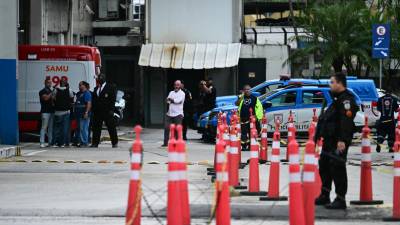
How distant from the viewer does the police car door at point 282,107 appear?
30.6 metres

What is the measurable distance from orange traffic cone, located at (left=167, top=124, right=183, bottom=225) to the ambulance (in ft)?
64.6

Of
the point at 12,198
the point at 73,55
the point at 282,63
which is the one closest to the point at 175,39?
the point at 282,63

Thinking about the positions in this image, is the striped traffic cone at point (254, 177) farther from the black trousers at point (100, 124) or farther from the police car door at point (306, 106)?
the police car door at point (306, 106)

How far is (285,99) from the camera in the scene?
30812 mm

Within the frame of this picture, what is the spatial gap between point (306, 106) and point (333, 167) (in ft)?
58.5

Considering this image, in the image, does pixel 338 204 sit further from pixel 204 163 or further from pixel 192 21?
pixel 192 21

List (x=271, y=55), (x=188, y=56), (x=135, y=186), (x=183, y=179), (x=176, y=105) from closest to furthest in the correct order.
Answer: (x=183, y=179) < (x=135, y=186) < (x=176, y=105) < (x=188, y=56) < (x=271, y=55)

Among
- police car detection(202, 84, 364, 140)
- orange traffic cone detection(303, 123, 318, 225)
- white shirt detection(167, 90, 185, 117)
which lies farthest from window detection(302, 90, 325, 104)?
orange traffic cone detection(303, 123, 318, 225)

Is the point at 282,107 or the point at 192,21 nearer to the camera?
the point at 282,107

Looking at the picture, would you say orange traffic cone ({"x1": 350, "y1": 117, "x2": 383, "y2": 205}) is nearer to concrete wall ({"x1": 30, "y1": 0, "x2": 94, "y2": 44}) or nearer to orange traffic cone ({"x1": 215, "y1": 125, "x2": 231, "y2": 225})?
orange traffic cone ({"x1": 215, "y1": 125, "x2": 231, "y2": 225})

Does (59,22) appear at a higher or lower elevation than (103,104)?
higher

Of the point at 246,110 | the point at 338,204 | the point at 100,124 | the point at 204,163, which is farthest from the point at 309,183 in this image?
the point at 100,124

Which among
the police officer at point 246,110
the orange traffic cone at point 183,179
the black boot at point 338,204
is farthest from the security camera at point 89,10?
the orange traffic cone at point 183,179

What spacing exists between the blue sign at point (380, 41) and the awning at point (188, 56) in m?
11.8
